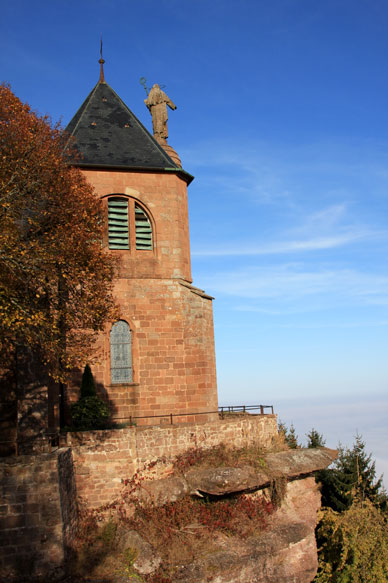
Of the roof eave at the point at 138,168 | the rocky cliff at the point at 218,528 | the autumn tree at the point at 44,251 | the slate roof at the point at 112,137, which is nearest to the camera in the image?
the autumn tree at the point at 44,251

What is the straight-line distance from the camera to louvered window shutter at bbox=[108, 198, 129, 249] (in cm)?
1986

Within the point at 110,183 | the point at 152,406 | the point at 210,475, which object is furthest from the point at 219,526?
the point at 110,183

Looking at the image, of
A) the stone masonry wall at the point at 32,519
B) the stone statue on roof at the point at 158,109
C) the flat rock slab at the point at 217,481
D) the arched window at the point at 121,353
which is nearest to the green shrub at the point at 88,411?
the arched window at the point at 121,353

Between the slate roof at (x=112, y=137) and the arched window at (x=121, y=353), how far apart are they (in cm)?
621

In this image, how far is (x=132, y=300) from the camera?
63.0 ft

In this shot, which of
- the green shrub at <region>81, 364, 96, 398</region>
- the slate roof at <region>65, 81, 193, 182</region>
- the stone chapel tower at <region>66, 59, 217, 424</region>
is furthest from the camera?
the slate roof at <region>65, 81, 193, 182</region>

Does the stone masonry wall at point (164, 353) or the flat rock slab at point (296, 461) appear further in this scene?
the stone masonry wall at point (164, 353)

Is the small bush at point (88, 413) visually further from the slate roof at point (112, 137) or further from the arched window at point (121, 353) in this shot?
the slate roof at point (112, 137)

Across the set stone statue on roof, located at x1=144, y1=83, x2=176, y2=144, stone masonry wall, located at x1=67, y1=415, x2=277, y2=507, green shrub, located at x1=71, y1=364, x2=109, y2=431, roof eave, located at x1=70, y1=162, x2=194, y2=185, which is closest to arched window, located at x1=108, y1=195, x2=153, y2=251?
roof eave, located at x1=70, y1=162, x2=194, y2=185

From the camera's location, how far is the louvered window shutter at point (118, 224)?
19.9 meters

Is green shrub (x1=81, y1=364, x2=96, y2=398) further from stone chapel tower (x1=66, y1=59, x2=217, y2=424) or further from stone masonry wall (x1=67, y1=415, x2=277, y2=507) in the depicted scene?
stone masonry wall (x1=67, y1=415, x2=277, y2=507)

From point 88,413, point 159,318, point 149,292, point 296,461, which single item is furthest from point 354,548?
point 149,292

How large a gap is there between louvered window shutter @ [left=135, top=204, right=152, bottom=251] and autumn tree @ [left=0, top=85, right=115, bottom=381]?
4060 mm

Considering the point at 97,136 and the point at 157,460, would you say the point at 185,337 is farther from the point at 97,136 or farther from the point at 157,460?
the point at 97,136
